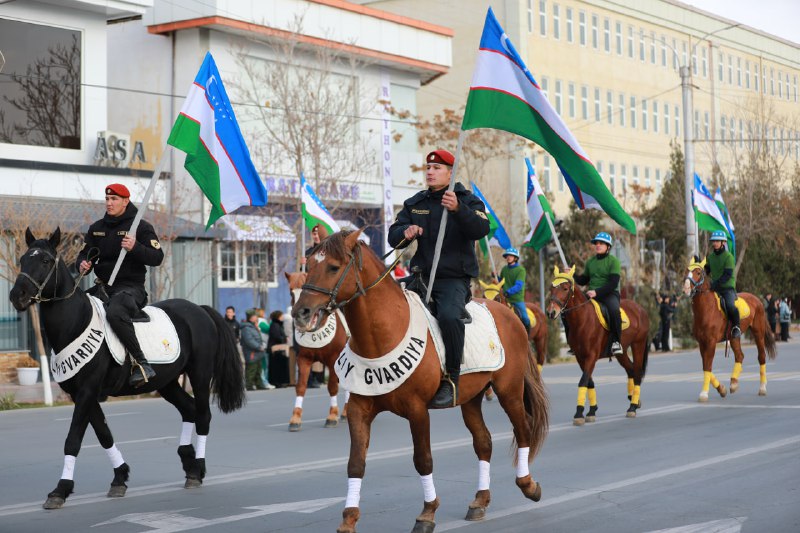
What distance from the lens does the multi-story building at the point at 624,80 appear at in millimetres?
58531

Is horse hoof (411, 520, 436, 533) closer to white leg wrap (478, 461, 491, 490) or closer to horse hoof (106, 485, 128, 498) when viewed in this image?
white leg wrap (478, 461, 491, 490)

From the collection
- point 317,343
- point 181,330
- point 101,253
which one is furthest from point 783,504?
point 317,343

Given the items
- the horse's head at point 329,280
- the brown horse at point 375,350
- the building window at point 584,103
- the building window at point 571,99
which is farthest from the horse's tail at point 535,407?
the building window at point 584,103

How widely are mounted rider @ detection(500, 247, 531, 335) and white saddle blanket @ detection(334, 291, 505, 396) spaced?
39.0 ft

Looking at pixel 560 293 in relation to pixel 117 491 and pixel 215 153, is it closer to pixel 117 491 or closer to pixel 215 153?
pixel 215 153

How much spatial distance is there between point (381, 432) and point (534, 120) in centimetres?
649

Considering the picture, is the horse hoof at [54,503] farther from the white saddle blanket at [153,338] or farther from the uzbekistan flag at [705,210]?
the uzbekistan flag at [705,210]

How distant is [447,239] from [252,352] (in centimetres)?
1634

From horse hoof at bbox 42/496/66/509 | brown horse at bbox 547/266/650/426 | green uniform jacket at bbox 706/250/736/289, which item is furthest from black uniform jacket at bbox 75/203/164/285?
green uniform jacket at bbox 706/250/736/289

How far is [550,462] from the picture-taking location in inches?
484

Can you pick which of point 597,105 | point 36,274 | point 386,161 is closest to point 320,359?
point 36,274

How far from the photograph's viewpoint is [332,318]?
1570cm

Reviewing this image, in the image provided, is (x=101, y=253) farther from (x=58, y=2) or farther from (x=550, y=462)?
(x=58, y=2)

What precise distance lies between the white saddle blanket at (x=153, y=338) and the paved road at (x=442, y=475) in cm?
124
